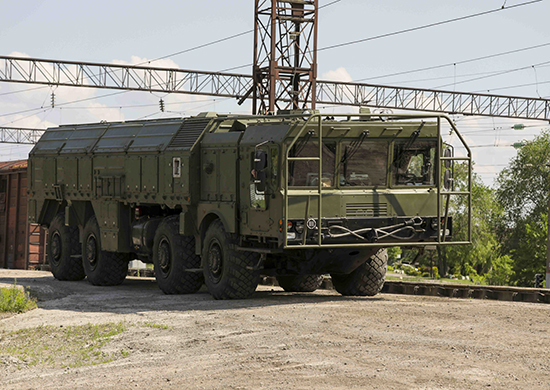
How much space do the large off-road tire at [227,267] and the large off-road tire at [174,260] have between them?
106 cm

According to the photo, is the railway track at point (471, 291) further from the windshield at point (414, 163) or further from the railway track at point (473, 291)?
the windshield at point (414, 163)

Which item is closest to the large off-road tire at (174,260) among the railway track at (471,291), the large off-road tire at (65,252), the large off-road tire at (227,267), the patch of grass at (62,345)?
the large off-road tire at (227,267)

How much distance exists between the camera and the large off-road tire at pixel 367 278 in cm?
1705

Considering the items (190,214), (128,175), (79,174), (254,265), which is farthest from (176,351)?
(79,174)

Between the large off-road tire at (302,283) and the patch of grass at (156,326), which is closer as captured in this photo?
the patch of grass at (156,326)

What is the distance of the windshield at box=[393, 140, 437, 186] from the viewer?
15.5m

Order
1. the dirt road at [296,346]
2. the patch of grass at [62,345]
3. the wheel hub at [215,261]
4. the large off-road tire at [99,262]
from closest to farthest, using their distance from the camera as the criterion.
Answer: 1. the dirt road at [296,346]
2. the patch of grass at [62,345]
3. the wheel hub at [215,261]
4. the large off-road tire at [99,262]

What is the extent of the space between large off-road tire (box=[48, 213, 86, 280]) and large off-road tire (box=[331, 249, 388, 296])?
7918 millimetres

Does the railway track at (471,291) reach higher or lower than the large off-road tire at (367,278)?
lower

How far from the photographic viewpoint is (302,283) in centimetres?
1948

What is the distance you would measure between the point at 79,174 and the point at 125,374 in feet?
39.9

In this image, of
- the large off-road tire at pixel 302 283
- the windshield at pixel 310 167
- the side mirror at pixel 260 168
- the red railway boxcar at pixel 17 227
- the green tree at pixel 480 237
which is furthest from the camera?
the green tree at pixel 480 237

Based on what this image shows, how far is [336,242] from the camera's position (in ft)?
48.8

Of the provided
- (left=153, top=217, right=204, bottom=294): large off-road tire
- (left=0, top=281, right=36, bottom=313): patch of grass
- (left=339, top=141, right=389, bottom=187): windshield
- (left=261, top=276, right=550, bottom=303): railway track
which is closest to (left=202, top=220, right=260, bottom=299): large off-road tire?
(left=153, top=217, right=204, bottom=294): large off-road tire
